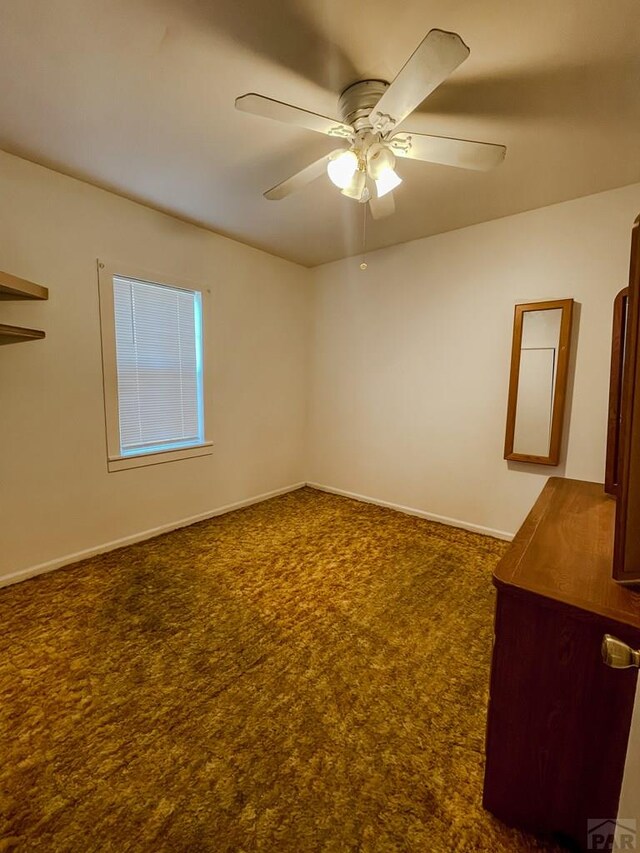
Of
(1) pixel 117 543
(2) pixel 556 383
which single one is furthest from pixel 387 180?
(1) pixel 117 543

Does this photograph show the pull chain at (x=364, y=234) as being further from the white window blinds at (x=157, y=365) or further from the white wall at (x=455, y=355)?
the white window blinds at (x=157, y=365)

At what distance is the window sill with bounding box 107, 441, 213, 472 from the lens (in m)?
2.71

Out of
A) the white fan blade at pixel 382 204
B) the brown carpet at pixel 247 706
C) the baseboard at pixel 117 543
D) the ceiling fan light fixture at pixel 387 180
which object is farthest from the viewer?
the baseboard at pixel 117 543

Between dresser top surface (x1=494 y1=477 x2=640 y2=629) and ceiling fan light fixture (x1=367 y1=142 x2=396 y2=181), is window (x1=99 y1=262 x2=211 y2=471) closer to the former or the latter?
ceiling fan light fixture (x1=367 y1=142 x2=396 y2=181)

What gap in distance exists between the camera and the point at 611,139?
1.85 metres

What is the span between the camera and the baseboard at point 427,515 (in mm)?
3025

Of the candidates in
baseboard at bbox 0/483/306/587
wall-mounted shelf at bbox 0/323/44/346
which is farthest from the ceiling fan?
baseboard at bbox 0/483/306/587

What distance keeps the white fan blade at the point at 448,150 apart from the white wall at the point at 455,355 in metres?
0.97

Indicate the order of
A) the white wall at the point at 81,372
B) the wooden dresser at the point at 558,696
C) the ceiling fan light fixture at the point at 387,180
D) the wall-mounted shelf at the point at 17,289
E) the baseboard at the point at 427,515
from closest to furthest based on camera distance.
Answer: the wooden dresser at the point at 558,696 < the ceiling fan light fixture at the point at 387,180 < the wall-mounted shelf at the point at 17,289 < the white wall at the point at 81,372 < the baseboard at the point at 427,515

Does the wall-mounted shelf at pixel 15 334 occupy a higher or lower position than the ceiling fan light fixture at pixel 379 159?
lower

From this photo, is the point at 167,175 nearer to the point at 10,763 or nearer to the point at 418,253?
the point at 418,253

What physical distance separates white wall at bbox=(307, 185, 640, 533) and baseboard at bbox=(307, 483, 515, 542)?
0.13 feet

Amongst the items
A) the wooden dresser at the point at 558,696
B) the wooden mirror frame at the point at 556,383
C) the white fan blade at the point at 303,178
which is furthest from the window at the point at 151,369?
the wooden dresser at the point at 558,696

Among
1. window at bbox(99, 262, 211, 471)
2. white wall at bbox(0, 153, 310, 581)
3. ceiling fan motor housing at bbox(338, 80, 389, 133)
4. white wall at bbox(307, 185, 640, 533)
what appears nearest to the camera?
ceiling fan motor housing at bbox(338, 80, 389, 133)
